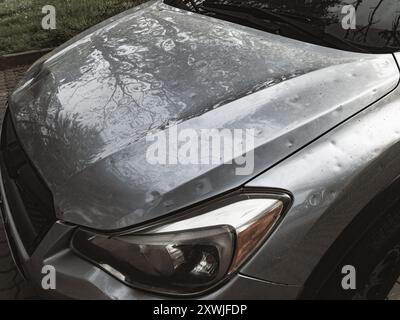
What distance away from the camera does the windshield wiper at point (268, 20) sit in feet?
6.93

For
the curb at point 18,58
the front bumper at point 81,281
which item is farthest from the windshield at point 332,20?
the curb at point 18,58

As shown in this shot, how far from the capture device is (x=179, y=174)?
1.57 m

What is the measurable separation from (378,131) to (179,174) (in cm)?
74

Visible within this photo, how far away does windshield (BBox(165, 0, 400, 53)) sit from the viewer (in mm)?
2057

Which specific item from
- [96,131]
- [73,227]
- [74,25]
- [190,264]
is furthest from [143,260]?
[74,25]

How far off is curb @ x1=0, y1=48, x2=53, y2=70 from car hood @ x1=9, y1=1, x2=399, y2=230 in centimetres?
383

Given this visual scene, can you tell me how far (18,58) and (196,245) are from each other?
206 inches

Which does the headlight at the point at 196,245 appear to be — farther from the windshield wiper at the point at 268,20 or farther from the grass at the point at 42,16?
the grass at the point at 42,16

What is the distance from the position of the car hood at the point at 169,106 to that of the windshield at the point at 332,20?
95mm

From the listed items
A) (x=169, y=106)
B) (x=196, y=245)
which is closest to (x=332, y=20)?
(x=169, y=106)

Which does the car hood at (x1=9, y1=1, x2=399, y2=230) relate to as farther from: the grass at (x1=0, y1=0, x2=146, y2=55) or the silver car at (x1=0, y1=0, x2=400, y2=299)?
the grass at (x1=0, y1=0, x2=146, y2=55)

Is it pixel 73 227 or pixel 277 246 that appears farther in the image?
pixel 73 227

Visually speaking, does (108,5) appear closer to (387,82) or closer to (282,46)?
(282,46)

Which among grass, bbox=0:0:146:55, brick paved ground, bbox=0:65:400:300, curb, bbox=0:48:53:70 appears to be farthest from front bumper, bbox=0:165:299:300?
grass, bbox=0:0:146:55
